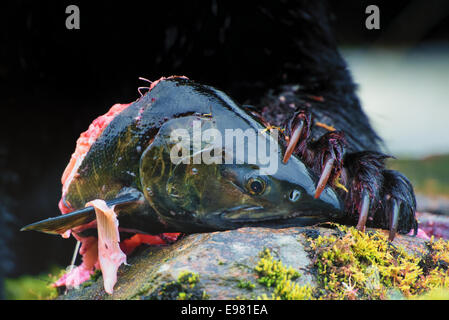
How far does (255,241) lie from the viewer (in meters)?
1.46

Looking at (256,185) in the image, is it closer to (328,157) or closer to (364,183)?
(328,157)

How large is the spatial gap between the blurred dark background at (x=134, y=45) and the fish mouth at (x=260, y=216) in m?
1.58

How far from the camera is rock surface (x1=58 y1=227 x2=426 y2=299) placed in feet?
4.28

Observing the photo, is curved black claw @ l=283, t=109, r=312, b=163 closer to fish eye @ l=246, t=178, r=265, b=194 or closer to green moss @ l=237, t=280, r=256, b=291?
fish eye @ l=246, t=178, r=265, b=194

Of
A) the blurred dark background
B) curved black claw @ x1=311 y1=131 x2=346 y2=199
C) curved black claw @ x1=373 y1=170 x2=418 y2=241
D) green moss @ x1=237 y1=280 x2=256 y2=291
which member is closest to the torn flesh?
green moss @ x1=237 y1=280 x2=256 y2=291

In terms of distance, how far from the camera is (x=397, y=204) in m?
1.70

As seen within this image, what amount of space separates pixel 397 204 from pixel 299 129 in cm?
56

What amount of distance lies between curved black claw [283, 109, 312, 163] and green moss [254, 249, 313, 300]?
1.63 ft

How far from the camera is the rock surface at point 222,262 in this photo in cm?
131

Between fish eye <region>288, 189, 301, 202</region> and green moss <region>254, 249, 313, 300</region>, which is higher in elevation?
fish eye <region>288, 189, 301, 202</region>

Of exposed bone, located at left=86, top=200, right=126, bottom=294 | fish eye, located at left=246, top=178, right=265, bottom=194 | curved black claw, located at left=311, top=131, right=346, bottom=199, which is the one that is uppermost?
curved black claw, located at left=311, top=131, right=346, bottom=199

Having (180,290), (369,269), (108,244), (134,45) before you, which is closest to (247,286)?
(180,290)
